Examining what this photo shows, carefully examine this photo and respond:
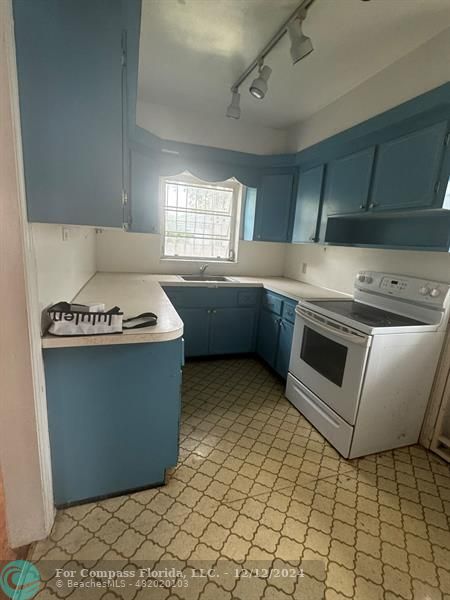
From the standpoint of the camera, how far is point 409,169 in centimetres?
185

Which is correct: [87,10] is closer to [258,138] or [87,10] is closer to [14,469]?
[14,469]

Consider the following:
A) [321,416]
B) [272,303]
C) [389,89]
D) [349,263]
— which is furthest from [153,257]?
[389,89]

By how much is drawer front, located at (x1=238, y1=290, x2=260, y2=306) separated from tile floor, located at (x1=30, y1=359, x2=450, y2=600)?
138 cm

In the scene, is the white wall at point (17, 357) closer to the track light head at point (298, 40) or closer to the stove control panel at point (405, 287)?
the track light head at point (298, 40)

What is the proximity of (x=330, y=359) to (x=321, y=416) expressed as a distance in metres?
0.44

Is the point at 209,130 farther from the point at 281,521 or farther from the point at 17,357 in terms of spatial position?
the point at 281,521

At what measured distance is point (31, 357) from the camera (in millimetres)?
1117

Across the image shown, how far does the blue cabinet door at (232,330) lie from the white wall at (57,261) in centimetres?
144

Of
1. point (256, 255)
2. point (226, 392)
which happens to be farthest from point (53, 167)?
point (256, 255)

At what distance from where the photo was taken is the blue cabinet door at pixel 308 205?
8.93 ft

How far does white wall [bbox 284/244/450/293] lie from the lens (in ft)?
6.52

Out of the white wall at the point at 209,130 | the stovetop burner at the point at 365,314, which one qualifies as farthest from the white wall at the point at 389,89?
the stovetop burner at the point at 365,314

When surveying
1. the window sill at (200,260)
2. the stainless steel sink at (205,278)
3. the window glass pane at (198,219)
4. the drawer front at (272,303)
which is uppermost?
the window glass pane at (198,219)

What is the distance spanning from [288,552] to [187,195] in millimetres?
3213
